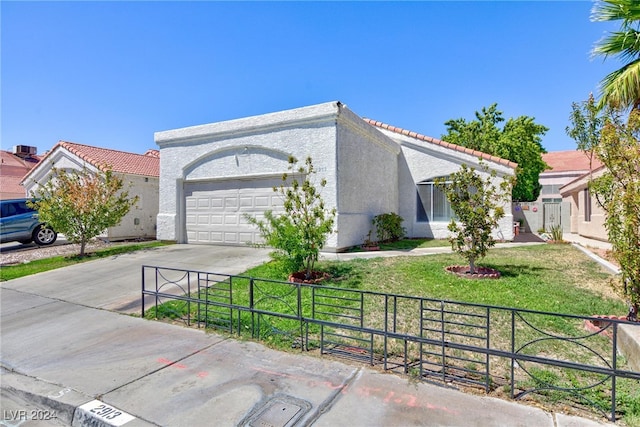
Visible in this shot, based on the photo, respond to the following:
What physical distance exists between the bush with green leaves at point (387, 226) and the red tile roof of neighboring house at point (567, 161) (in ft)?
93.2

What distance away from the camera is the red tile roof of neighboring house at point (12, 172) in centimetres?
2423

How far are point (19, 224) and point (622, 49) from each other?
1981cm

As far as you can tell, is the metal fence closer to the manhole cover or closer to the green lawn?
the green lawn

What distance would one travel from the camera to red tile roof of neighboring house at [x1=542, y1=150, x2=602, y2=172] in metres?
34.5

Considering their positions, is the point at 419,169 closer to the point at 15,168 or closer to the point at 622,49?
the point at 622,49

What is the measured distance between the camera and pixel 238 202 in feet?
39.3

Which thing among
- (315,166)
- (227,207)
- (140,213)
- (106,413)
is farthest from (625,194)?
(140,213)

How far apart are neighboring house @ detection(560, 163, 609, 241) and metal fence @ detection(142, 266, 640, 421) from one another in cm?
1005

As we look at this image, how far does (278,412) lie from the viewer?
9.93ft

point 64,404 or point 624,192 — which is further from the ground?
point 624,192

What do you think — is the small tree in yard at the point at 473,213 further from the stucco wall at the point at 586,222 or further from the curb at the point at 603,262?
the stucco wall at the point at 586,222

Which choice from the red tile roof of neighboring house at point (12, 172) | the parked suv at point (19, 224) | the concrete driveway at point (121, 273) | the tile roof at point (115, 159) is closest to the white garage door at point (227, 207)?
the concrete driveway at point (121, 273)

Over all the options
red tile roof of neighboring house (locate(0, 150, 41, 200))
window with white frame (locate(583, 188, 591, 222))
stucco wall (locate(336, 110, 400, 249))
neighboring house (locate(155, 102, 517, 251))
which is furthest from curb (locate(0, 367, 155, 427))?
red tile roof of neighboring house (locate(0, 150, 41, 200))

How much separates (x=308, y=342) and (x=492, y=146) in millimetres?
22141
